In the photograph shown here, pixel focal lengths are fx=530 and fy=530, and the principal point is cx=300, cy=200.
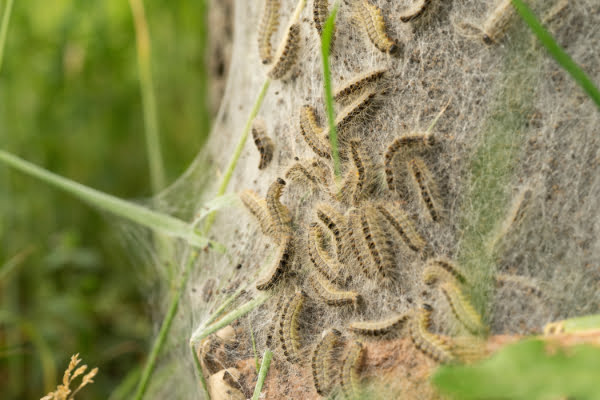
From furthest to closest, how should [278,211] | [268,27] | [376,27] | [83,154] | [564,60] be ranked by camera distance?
[83,154]
[268,27]
[278,211]
[376,27]
[564,60]

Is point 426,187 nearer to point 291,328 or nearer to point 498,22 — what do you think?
point 498,22

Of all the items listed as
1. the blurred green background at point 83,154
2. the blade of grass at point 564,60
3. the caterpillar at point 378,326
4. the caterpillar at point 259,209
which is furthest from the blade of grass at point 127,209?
the blade of grass at point 564,60

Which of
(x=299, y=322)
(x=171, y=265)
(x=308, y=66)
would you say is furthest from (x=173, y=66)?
(x=299, y=322)

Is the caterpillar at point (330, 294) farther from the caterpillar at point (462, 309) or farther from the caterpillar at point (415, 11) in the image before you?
the caterpillar at point (415, 11)

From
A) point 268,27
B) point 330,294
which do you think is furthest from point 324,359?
point 268,27

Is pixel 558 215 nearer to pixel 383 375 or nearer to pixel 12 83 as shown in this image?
pixel 383 375

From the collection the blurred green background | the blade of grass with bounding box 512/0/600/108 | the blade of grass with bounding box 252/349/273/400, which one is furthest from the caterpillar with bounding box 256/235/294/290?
the blurred green background
